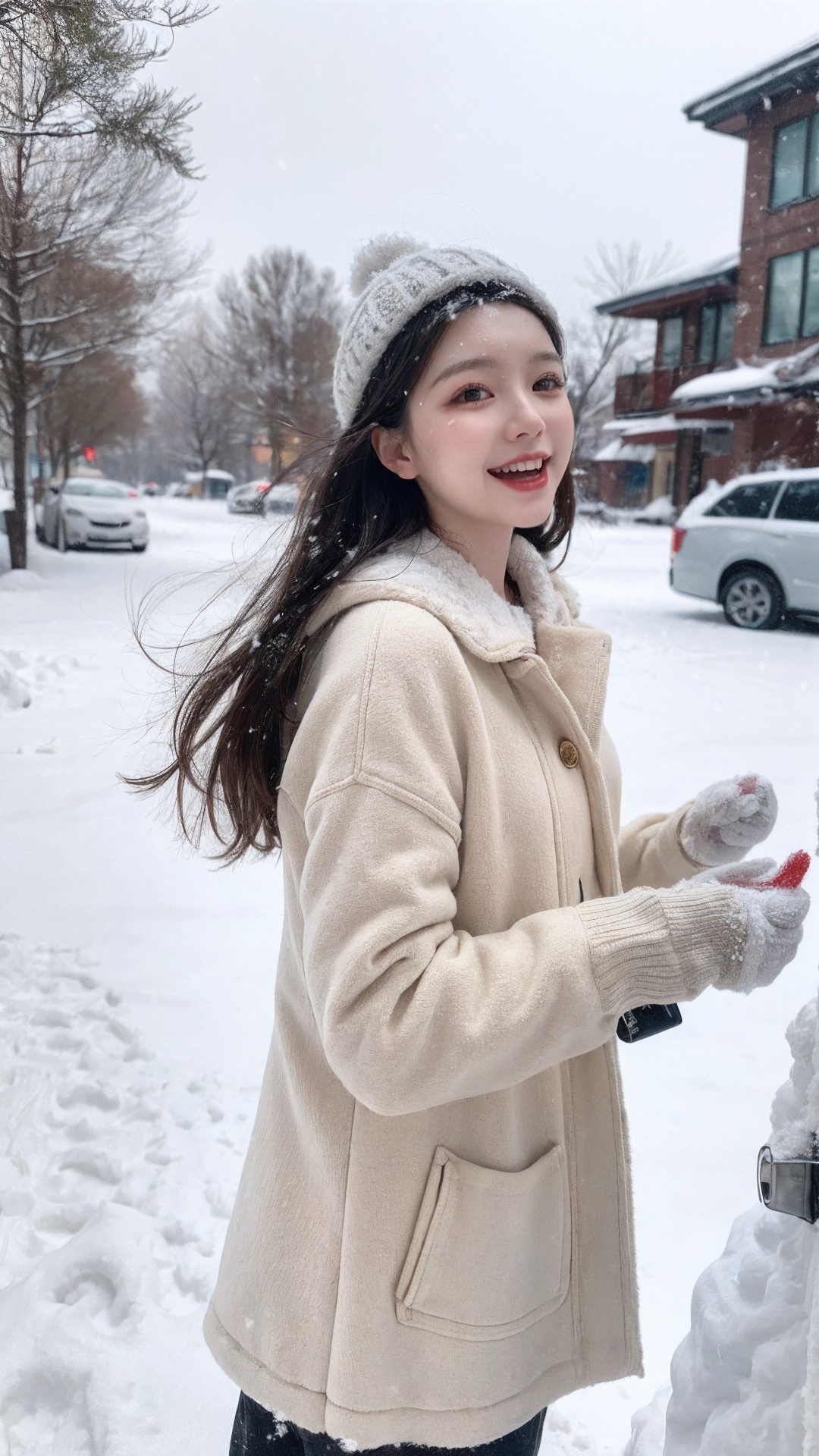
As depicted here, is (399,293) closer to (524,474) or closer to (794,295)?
(524,474)

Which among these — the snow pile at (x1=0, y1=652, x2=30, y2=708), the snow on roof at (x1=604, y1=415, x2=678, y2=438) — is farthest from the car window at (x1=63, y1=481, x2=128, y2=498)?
the snow pile at (x1=0, y1=652, x2=30, y2=708)

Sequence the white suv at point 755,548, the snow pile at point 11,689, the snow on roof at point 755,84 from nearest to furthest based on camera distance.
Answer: the snow on roof at point 755,84 < the snow pile at point 11,689 < the white suv at point 755,548

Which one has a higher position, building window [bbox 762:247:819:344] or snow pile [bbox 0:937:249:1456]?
building window [bbox 762:247:819:344]

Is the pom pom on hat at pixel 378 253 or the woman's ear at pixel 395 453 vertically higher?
the pom pom on hat at pixel 378 253

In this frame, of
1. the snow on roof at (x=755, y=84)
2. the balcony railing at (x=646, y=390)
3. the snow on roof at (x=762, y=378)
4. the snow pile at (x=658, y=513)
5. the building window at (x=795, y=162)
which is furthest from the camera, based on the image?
the snow pile at (x=658, y=513)

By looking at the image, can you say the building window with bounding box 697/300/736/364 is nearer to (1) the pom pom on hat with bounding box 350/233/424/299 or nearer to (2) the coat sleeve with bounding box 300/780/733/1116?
(1) the pom pom on hat with bounding box 350/233/424/299

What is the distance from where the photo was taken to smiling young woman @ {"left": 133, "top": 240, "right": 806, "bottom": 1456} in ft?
2.52

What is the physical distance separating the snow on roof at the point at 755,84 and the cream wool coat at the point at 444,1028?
1148 millimetres

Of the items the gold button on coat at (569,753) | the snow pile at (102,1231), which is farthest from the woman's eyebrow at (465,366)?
the snow pile at (102,1231)

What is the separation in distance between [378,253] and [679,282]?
6467mm

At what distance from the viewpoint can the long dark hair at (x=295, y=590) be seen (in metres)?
0.99

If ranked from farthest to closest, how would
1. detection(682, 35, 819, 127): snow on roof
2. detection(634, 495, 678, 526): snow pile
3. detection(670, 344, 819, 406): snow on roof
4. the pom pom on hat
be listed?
detection(634, 495, 678, 526): snow pile < detection(670, 344, 819, 406): snow on roof < detection(682, 35, 819, 127): snow on roof < the pom pom on hat

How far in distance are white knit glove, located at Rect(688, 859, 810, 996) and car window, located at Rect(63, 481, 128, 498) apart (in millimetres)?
11731

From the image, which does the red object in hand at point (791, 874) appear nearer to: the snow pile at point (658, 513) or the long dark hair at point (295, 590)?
the long dark hair at point (295, 590)
